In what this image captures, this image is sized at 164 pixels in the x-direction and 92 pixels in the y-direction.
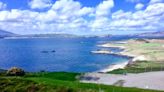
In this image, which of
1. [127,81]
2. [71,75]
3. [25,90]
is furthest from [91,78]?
[25,90]

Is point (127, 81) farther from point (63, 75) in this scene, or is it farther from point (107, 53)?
point (107, 53)

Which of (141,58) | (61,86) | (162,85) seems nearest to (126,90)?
(61,86)

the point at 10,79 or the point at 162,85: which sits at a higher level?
the point at 10,79

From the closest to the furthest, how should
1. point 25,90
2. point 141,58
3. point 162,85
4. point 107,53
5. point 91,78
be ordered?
point 25,90 < point 162,85 < point 91,78 < point 141,58 < point 107,53

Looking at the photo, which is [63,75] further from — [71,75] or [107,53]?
[107,53]

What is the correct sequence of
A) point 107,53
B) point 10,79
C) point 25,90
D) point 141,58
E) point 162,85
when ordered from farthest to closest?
point 107,53, point 141,58, point 162,85, point 10,79, point 25,90

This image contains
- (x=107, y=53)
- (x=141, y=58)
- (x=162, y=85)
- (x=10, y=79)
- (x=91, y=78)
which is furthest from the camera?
(x=107, y=53)

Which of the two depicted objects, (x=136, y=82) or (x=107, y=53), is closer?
(x=136, y=82)

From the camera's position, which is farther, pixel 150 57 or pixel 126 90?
pixel 150 57

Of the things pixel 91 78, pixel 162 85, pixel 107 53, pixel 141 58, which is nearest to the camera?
pixel 162 85
